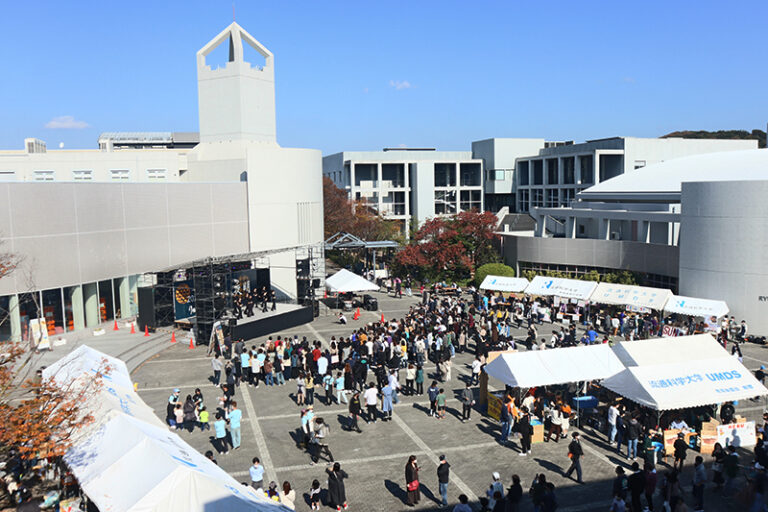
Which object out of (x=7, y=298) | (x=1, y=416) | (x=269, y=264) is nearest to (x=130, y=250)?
(x=7, y=298)

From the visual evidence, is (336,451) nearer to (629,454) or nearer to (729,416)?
(629,454)

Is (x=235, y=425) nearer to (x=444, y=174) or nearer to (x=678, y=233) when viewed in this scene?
(x=678, y=233)

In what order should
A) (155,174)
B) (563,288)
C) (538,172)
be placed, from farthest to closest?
1. (538,172)
2. (155,174)
3. (563,288)

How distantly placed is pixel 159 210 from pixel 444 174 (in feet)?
146

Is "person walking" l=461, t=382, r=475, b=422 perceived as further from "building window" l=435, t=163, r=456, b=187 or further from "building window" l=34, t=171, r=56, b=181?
"building window" l=435, t=163, r=456, b=187

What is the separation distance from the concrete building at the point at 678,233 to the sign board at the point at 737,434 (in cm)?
1381

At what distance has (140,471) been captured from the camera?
11.3m

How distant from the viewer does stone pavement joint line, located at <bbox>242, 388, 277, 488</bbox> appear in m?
15.6

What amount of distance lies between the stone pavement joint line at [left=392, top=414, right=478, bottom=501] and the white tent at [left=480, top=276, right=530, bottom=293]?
1685 cm

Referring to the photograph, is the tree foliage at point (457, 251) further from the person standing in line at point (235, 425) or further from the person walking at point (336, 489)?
the person walking at point (336, 489)

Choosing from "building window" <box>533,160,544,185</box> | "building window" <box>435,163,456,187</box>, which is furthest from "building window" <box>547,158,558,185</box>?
"building window" <box>435,163,456,187</box>

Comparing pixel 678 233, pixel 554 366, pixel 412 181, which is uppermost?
pixel 412 181

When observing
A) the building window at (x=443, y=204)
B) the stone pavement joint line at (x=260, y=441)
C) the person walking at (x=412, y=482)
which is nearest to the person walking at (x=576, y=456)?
the person walking at (x=412, y=482)

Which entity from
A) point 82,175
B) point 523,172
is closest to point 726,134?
point 523,172
